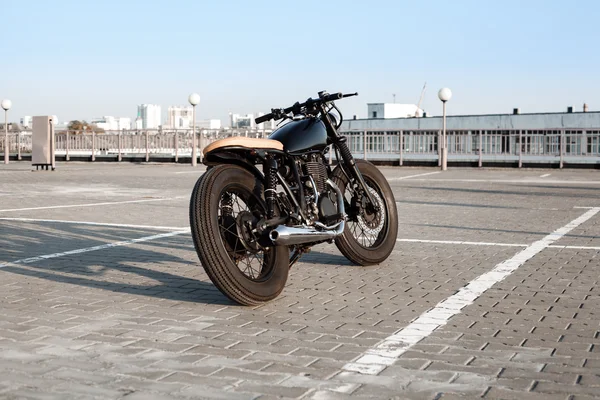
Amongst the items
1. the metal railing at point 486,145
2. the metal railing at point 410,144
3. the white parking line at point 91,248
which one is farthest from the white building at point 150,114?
the white parking line at point 91,248

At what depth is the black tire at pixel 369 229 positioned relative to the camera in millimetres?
6953

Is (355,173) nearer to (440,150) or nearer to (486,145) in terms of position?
(440,150)

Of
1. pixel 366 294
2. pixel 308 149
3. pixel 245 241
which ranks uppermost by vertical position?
pixel 308 149

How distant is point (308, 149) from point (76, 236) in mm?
3823

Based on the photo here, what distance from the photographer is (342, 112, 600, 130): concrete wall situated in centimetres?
7444

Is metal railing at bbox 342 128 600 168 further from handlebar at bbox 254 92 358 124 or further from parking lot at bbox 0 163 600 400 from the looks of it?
handlebar at bbox 254 92 358 124

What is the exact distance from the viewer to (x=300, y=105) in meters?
6.32

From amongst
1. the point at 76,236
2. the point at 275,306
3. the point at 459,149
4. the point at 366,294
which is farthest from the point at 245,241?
the point at 459,149

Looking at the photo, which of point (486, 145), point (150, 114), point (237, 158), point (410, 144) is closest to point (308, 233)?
point (237, 158)

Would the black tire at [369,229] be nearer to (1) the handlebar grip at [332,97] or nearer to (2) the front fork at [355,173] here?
(2) the front fork at [355,173]

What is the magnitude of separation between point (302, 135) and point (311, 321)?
1.55m

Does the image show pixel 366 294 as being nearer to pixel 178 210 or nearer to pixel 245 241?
pixel 245 241

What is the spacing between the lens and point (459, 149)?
34.9m

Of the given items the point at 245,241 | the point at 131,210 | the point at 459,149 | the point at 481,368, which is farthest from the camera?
the point at 459,149
